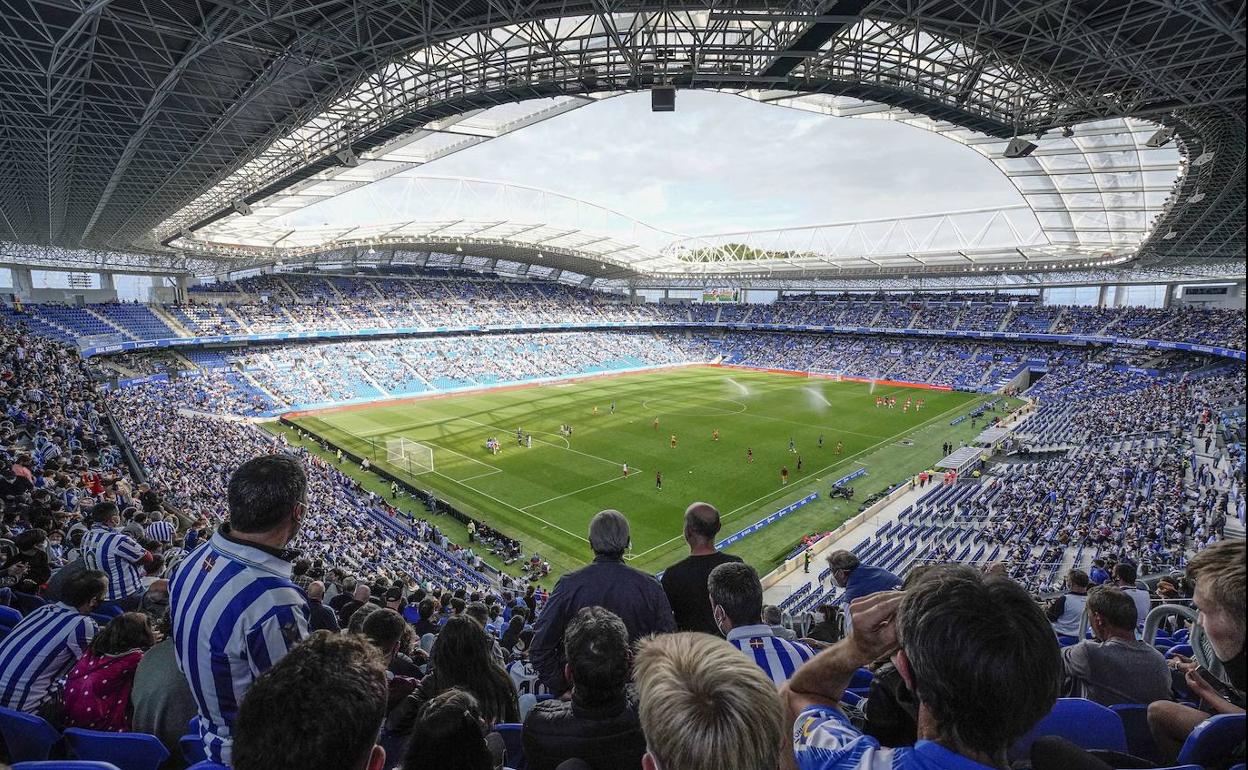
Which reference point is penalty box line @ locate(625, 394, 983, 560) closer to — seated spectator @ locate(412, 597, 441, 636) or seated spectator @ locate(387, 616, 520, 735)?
seated spectator @ locate(412, 597, 441, 636)

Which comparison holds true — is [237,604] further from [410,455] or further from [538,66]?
[410,455]

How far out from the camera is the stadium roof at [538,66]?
1224 cm

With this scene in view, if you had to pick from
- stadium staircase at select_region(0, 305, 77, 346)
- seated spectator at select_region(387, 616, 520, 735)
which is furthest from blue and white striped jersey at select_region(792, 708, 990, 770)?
stadium staircase at select_region(0, 305, 77, 346)

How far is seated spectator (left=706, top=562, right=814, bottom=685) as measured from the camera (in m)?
3.26

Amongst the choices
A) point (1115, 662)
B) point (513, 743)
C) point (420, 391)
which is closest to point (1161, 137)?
point (1115, 662)

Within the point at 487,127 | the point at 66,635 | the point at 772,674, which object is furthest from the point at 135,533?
the point at 487,127

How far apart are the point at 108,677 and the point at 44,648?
73 cm

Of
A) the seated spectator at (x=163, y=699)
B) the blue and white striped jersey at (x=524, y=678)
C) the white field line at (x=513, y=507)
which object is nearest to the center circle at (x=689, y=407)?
the white field line at (x=513, y=507)

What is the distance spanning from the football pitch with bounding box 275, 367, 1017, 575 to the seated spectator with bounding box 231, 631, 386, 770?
17747mm

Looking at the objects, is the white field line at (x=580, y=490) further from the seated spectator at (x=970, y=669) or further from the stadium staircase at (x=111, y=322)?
the stadium staircase at (x=111, y=322)

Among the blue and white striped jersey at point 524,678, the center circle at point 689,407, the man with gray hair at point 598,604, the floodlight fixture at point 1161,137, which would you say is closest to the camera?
the man with gray hair at point 598,604

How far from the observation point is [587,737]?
2646mm

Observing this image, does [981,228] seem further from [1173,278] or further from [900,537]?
[900,537]

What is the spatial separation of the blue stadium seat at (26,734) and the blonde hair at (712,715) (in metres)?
3.73
